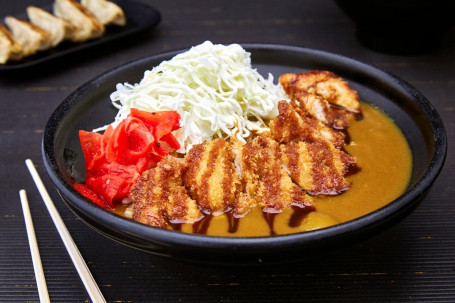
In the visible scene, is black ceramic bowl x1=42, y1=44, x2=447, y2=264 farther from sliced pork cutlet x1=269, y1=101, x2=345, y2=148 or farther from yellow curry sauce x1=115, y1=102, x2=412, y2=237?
sliced pork cutlet x1=269, y1=101, x2=345, y2=148

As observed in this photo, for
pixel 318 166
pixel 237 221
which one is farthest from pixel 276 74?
pixel 237 221

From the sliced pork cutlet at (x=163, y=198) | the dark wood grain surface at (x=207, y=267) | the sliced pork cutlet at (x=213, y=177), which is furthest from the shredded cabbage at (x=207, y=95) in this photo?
the dark wood grain surface at (x=207, y=267)

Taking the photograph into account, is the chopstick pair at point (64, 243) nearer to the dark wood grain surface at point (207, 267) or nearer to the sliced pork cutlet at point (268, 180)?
the dark wood grain surface at point (207, 267)

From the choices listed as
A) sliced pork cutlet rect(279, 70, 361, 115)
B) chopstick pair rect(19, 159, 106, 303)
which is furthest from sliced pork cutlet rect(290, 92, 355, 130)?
chopstick pair rect(19, 159, 106, 303)

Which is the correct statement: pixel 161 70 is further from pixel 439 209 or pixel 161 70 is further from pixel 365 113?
pixel 439 209

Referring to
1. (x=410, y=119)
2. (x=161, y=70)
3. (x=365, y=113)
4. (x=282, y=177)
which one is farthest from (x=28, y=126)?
(x=410, y=119)
